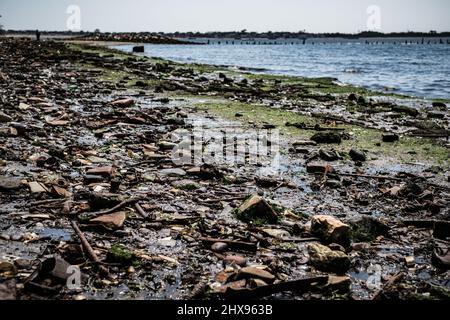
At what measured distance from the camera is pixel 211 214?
4.51 m

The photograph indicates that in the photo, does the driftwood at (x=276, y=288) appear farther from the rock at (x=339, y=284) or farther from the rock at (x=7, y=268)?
the rock at (x=7, y=268)

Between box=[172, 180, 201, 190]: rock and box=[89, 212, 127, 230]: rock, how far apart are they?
133 cm

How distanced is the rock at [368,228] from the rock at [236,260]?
137cm

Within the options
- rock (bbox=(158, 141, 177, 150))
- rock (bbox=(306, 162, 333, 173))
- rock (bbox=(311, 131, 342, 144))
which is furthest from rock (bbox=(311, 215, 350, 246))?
rock (bbox=(311, 131, 342, 144))

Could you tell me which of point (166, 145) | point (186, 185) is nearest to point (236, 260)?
point (186, 185)

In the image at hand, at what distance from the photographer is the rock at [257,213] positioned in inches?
172

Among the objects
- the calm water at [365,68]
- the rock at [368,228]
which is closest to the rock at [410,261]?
the rock at [368,228]

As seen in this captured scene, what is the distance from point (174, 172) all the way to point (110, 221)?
1997 millimetres

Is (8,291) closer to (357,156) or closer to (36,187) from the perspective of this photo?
(36,187)

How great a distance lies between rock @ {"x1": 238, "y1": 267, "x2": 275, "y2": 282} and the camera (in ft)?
10.3

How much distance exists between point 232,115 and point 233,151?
398 centimetres

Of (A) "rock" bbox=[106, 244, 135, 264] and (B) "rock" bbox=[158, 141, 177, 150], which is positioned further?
(B) "rock" bbox=[158, 141, 177, 150]

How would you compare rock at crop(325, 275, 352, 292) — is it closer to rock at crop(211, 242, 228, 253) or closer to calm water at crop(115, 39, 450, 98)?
rock at crop(211, 242, 228, 253)

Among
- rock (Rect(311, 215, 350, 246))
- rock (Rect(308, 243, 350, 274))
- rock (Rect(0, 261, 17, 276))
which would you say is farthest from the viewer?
rock (Rect(311, 215, 350, 246))
